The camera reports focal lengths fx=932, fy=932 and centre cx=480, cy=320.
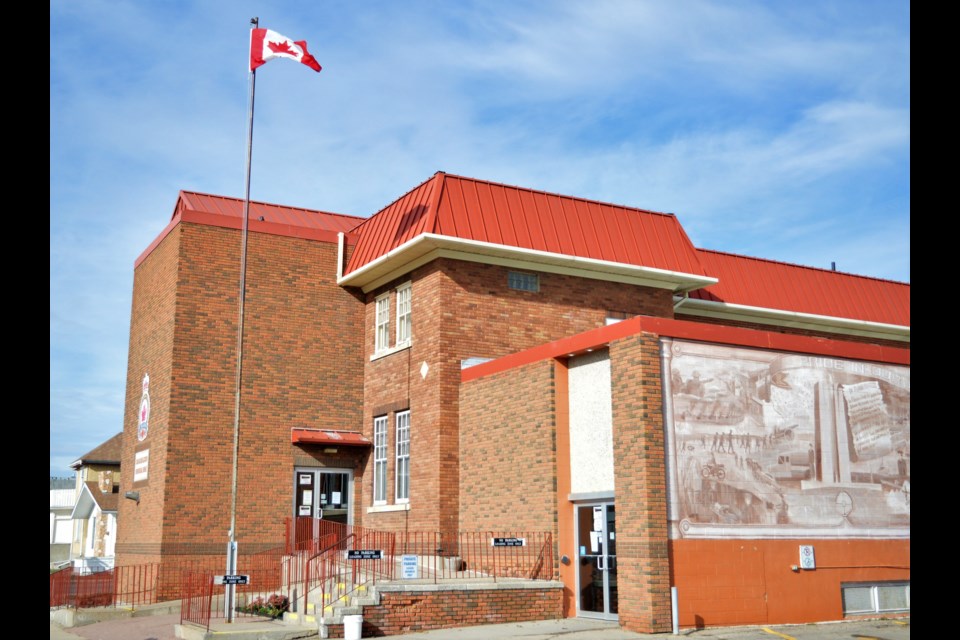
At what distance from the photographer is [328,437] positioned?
24.5 meters

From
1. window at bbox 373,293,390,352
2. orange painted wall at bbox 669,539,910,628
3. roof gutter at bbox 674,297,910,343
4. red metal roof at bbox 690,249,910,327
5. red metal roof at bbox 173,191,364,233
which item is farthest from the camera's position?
red metal roof at bbox 690,249,910,327

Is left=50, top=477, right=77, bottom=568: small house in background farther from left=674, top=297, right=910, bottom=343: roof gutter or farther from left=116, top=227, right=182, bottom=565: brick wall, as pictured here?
left=674, top=297, right=910, bottom=343: roof gutter

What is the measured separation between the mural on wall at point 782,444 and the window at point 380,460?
32.0 feet

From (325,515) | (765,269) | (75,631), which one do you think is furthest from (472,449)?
(765,269)

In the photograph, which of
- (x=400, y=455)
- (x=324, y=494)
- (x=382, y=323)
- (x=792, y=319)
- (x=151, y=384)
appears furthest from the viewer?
(x=792, y=319)

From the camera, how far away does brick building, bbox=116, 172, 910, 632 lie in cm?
1672

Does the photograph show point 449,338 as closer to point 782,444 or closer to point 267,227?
point 267,227

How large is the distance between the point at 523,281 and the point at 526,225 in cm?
145

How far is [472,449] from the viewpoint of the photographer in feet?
70.4

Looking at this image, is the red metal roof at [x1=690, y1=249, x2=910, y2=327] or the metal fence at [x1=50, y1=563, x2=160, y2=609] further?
the red metal roof at [x1=690, y1=249, x2=910, y2=327]

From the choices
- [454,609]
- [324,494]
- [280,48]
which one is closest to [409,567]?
[454,609]

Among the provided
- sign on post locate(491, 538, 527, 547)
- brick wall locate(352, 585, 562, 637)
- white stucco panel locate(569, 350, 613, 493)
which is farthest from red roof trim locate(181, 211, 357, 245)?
brick wall locate(352, 585, 562, 637)
